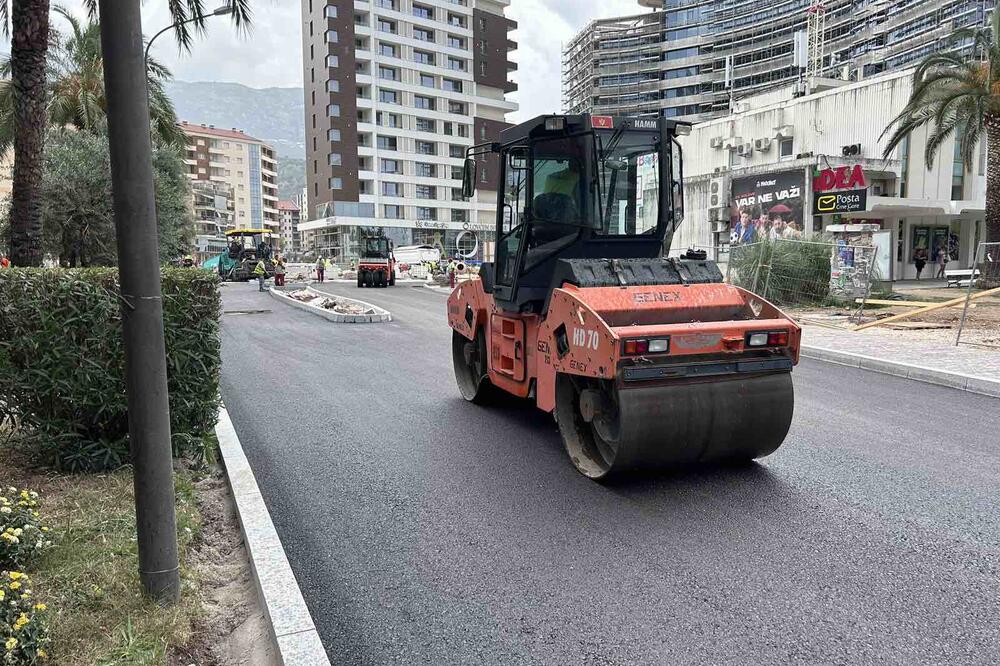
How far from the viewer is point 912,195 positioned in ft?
104

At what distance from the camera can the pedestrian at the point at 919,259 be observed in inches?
1284

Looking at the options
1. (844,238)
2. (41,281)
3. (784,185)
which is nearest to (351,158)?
(784,185)

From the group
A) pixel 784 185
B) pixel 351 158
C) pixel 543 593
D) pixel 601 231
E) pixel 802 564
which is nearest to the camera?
pixel 543 593

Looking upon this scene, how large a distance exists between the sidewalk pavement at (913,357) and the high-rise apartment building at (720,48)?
2521 inches

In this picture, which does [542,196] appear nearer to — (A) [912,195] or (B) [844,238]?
(B) [844,238]

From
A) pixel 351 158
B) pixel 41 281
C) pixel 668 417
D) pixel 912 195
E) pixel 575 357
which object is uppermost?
pixel 351 158

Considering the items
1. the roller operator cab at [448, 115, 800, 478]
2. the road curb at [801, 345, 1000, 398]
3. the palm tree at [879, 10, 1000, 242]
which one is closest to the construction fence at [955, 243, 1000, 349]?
the road curb at [801, 345, 1000, 398]

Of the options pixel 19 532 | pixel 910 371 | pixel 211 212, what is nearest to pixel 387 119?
pixel 211 212

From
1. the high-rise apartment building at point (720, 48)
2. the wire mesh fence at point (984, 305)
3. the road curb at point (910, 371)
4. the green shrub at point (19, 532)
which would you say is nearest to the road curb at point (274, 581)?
the green shrub at point (19, 532)

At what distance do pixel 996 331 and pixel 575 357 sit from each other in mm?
12156

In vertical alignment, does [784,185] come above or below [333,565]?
above

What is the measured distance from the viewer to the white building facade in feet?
93.7

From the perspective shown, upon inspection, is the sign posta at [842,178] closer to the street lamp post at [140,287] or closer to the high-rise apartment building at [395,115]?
the street lamp post at [140,287]

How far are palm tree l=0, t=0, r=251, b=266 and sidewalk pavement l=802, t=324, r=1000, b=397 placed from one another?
10861 millimetres
